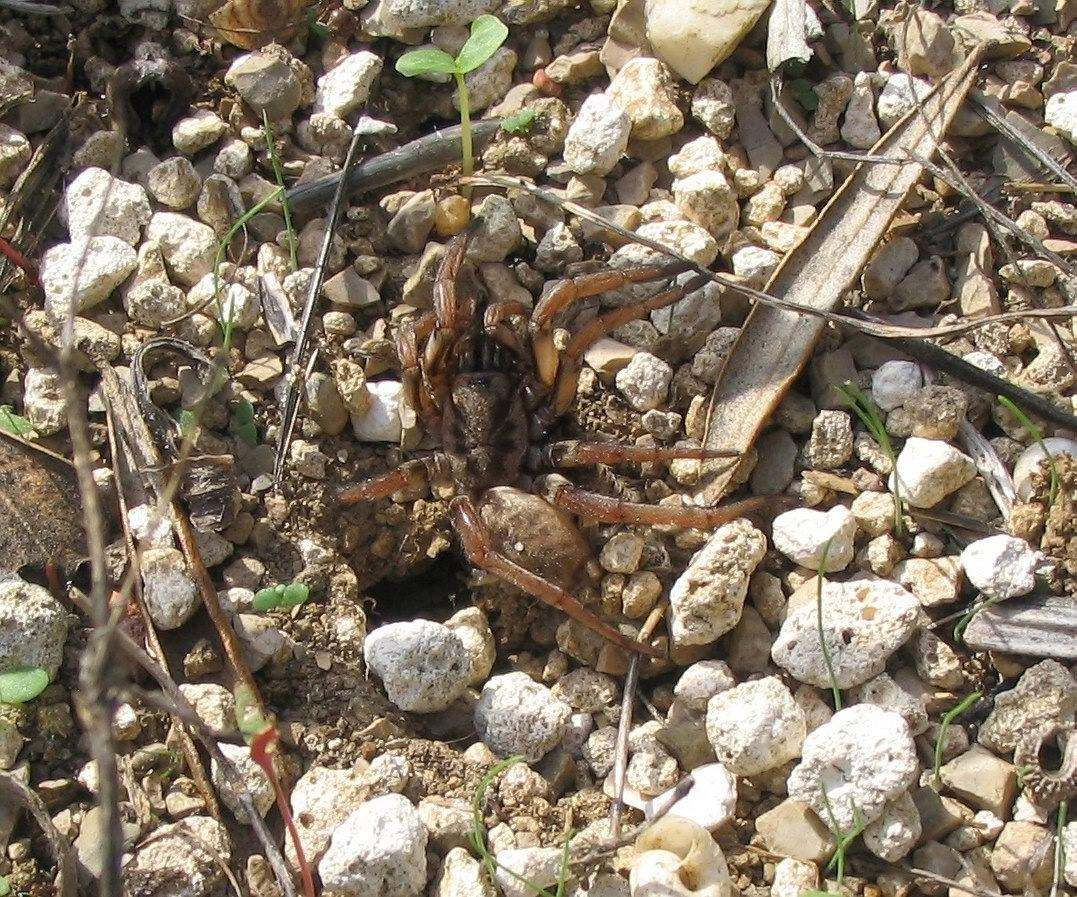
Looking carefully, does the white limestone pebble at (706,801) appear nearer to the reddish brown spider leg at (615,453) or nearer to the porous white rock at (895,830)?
the porous white rock at (895,830)

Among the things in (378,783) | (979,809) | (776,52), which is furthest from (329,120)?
(979,809)

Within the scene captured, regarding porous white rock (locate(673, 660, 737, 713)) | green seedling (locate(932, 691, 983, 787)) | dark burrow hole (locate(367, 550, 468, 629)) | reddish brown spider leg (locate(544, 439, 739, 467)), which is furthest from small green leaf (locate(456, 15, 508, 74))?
green seedling (locate(932, 691, 983, 787))

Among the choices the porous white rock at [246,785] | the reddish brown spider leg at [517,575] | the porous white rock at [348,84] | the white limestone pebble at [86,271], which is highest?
the porous white rock at [348,84]

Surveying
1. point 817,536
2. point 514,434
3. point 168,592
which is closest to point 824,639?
point 817,536

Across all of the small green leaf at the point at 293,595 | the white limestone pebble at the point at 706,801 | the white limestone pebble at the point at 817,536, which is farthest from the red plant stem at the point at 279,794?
the white limestone pebble at the point at 817,536

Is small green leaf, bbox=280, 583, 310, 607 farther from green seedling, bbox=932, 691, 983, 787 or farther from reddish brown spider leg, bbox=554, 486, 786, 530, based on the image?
green seedling, bbox=932, 691, 983, 787

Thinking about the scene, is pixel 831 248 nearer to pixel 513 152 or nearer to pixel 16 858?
pixel 513 152
